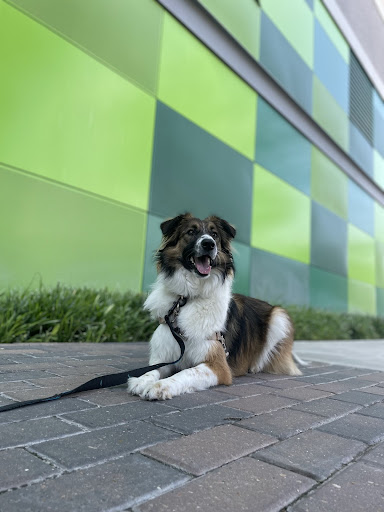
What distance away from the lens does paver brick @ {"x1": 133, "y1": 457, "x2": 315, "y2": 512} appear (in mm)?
1109

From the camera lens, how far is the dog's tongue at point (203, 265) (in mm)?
3172

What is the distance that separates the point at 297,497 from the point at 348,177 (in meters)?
14.8

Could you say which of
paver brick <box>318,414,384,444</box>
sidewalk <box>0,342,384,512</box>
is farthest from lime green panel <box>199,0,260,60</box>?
paver brick <box>318,414,384,444</box>

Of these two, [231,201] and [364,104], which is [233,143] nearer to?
[231,201]

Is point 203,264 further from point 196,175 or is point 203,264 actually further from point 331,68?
point 331,68

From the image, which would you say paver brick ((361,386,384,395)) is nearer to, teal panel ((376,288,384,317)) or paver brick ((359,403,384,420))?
paver brick ((359,403,384,420))

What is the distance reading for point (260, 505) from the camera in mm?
1135

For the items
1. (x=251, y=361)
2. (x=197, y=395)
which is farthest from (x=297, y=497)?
(x=251, y=361)

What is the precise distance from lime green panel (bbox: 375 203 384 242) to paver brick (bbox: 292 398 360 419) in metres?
15.8

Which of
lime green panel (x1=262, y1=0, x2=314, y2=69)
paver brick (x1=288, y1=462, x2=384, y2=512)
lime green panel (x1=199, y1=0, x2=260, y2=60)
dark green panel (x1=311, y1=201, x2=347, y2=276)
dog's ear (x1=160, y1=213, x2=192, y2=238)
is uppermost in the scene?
lime green panel (x1=262, y1=0, x2=314, y2=69)

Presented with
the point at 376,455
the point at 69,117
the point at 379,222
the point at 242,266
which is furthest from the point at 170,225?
the point at 379,222

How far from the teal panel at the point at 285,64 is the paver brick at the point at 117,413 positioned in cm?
962

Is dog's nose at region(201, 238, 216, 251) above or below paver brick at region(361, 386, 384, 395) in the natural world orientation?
above

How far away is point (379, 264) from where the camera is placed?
55.6 ft
